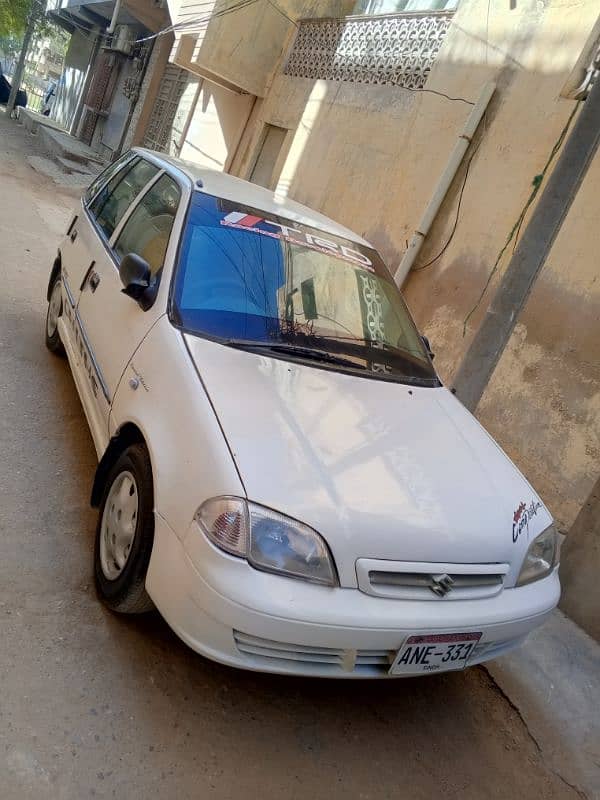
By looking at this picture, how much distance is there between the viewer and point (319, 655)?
82.2 inches

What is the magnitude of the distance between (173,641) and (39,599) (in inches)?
21.6

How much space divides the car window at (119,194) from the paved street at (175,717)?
66.8 inches

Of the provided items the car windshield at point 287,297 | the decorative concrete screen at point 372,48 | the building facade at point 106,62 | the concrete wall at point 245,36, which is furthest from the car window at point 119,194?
the building facade at point 106,62

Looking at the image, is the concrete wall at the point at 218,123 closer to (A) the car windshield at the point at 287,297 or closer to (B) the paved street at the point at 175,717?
(A) the car windshield at the point at 287,297

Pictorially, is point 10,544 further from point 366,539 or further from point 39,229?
point 39,229

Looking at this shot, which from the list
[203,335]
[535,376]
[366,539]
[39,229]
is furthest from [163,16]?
[366,539]

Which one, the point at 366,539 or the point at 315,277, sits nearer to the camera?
the point at 366,539

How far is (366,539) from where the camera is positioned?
2076 millimetres

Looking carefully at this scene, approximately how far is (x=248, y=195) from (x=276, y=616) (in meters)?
2.51

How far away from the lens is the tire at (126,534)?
2320mm

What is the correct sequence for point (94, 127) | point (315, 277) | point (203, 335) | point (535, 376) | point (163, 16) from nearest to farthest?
point (203, 335) < point (315, 277) < point (535, 376) < point (163, 16) < point (94, 127)

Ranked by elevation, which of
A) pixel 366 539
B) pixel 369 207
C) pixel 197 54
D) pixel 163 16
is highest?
pixel 163 16

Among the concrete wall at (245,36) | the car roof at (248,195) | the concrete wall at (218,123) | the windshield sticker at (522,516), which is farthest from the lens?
the concrete wall at (218,123)

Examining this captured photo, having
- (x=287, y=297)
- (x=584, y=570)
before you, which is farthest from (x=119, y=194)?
(x=584, y=570)
